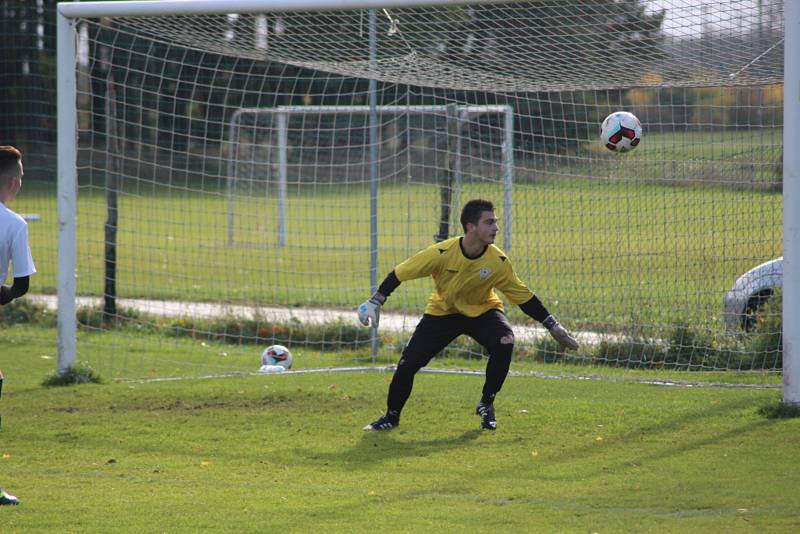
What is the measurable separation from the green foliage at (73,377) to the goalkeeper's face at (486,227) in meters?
4.12

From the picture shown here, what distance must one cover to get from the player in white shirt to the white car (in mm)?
6519

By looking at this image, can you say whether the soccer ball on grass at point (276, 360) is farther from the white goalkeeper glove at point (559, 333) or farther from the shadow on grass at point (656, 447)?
the shadow on grass at point (656, 447)

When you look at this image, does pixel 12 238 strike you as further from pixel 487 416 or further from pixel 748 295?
pixel 748 295

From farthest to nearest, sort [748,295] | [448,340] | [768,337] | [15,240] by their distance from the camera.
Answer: [748,295] → [768,337] → [448,340] → [15,240]

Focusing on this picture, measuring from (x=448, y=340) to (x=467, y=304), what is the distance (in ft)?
0.99

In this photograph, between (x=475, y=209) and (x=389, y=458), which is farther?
(x=475, y=209)

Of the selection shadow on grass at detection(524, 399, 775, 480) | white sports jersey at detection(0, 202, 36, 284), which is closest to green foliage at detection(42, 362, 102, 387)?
white sports jersey at detection(0, 202, 36, 284)

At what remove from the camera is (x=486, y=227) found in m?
7.72

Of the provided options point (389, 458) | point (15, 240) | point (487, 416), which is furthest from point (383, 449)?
point (15, 240)

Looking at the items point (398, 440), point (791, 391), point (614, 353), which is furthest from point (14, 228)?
point (614, 353)

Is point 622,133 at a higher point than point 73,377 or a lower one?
higher

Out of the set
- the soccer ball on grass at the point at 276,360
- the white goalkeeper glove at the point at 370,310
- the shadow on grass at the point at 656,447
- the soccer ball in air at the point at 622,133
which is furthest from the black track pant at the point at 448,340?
the soccer ball on grass at the point at 276,360

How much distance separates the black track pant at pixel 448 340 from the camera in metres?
7.94

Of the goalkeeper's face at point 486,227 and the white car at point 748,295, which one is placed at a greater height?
the goalkeeper's face at point 486,227
